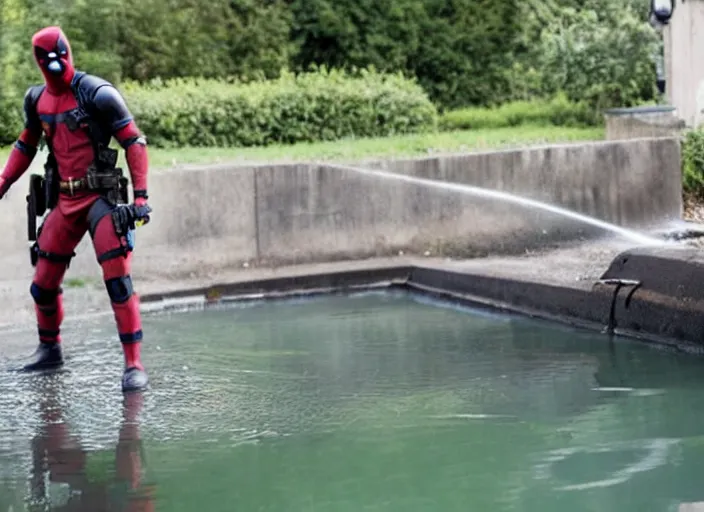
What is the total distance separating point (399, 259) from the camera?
1207cm

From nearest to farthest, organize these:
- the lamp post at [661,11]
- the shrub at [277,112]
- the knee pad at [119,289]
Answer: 1. the knee pad at [119,289]
2. the shrub at [277,112]
3. the lamp post at [661,11]

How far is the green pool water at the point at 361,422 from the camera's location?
562 centimetres

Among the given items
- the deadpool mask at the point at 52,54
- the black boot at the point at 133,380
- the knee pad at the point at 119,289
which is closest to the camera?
the deadpool mask at the point at 52,54

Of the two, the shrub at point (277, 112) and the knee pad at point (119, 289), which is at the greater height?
the shrub at point (277, 112)

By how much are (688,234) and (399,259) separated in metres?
2.80

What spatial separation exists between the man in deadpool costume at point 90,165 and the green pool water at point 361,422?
23.2 inches

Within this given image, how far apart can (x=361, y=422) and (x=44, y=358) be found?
2.52 metres

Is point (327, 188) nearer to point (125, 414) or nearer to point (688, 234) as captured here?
point (688, 234)

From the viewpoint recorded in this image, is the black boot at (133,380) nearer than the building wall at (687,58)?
Yes

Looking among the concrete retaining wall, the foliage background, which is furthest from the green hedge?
the concrete retaining wall

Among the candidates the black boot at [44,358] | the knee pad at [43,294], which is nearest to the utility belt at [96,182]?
the knee pad at [43,294]

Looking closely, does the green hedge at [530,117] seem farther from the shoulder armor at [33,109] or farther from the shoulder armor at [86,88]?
the shoulder armor at [86,88]

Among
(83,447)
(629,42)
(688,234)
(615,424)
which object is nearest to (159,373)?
(83,447)

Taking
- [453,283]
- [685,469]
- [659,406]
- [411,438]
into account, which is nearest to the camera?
[685,469]
